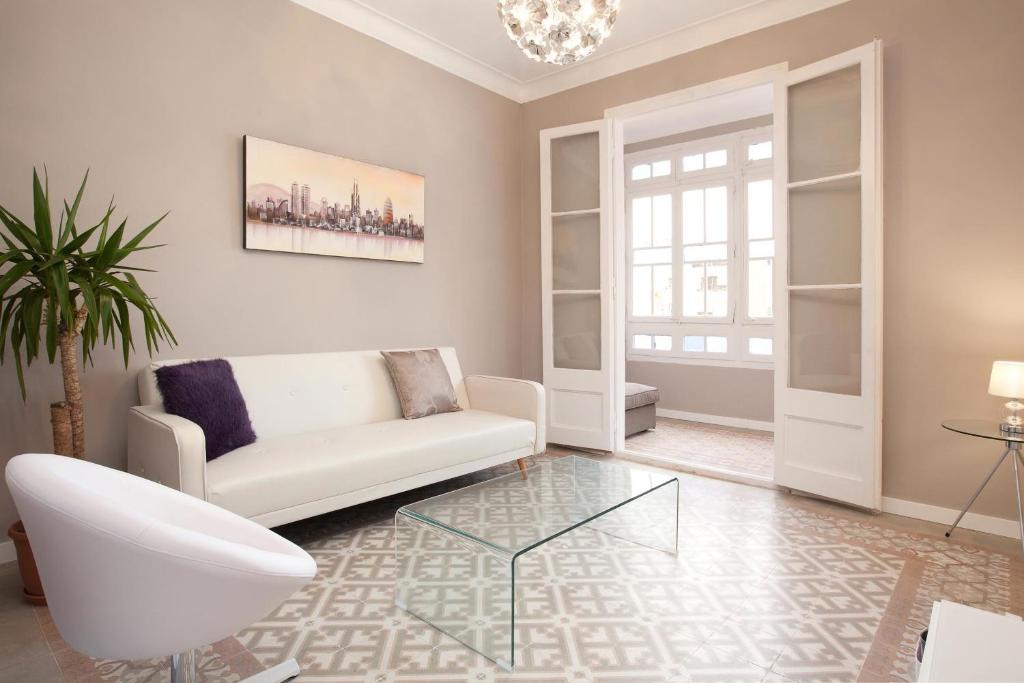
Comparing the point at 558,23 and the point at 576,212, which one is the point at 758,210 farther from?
the point at 558,23

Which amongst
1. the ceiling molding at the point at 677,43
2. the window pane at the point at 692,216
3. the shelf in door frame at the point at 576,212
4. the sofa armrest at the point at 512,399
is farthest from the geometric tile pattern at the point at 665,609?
the window pane at the point at 692,216

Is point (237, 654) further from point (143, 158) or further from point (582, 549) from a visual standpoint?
point (143, 158)

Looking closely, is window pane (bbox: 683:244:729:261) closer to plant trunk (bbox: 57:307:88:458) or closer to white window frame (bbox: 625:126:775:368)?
white window frame (bbox: 625:126:775:368)

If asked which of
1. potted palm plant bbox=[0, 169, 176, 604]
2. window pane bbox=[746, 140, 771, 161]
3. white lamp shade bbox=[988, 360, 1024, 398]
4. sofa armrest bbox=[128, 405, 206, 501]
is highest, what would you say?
window pane bbox=[746, 140, 771, 161]

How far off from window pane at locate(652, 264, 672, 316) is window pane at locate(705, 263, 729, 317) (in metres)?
0.41

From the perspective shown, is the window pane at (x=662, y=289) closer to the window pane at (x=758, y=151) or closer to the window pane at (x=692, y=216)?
the window pane at (x=692, y=216)

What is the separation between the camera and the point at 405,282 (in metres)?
3.98

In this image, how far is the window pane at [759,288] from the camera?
5406 millimetres

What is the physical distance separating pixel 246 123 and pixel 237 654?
2.60 m

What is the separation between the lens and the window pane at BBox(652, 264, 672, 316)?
20.0 feet

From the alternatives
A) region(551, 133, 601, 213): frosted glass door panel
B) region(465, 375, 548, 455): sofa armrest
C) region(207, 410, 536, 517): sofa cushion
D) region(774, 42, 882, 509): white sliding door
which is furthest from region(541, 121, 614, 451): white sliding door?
region(774, 42, 882, 509): white sliding door

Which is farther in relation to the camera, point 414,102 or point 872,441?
point 414,102

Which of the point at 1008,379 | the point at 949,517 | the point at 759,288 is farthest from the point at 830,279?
the point at 759,288

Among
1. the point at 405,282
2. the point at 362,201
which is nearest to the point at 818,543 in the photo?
the point at 405,282
